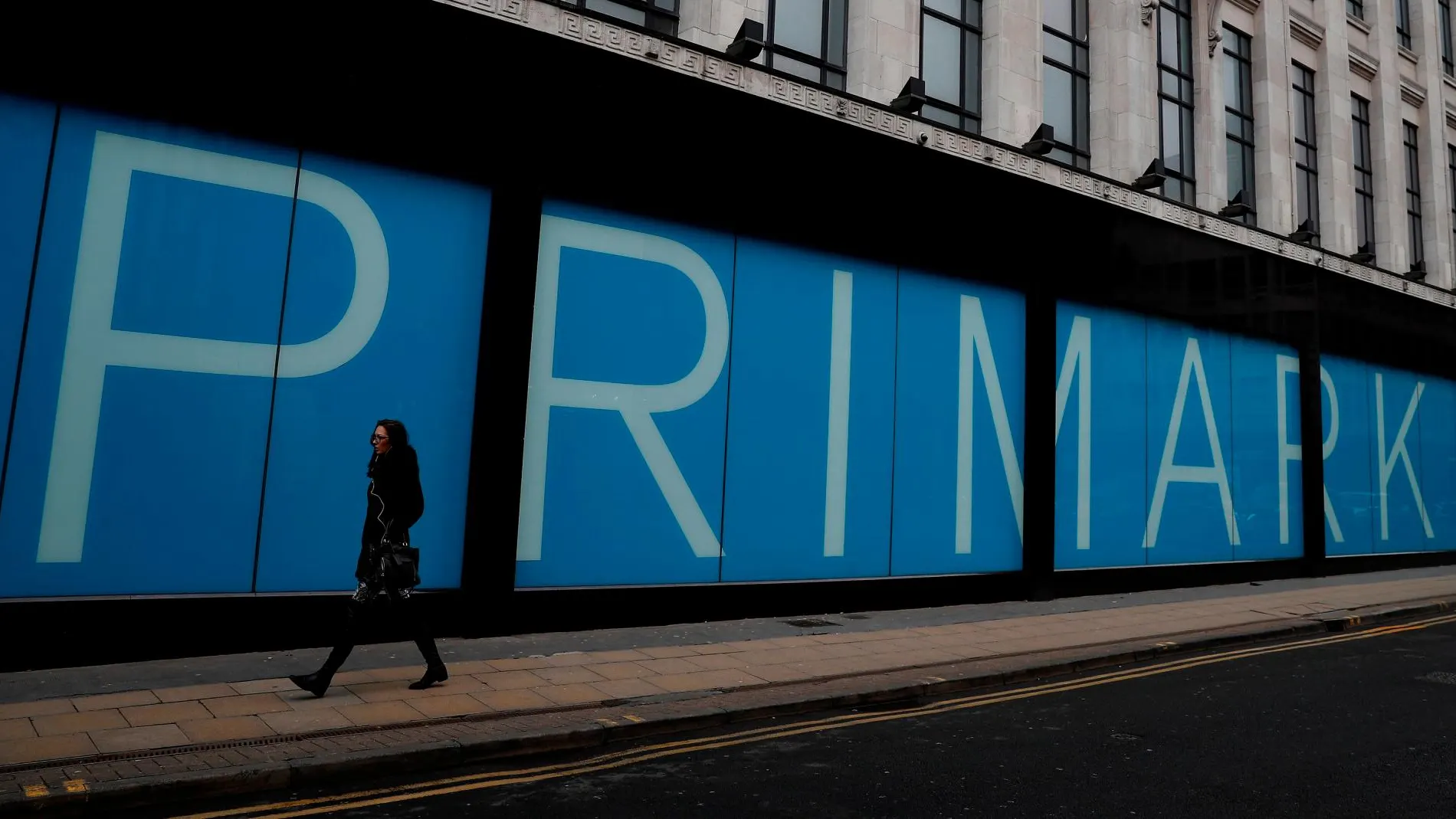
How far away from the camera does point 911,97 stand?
39.3 ft

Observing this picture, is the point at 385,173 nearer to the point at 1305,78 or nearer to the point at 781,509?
the point at 781,509

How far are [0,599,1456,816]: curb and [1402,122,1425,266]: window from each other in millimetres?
17186

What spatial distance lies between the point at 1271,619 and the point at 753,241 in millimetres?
8291

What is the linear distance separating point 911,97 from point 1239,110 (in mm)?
10036

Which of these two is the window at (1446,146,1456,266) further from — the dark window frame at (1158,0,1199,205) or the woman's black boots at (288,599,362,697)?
the woman's black boots at (288,599,362,697)

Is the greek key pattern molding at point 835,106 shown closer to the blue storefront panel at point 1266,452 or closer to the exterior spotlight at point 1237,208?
the exterior spotlight at point 1237,208

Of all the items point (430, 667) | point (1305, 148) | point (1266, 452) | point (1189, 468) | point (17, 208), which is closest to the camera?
point (430, 667)

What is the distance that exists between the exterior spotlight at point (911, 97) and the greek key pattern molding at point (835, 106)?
0.45ft

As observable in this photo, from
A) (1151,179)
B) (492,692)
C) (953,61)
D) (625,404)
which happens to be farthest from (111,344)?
(1151,179)

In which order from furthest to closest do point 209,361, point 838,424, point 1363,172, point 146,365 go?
point 1363,172 → point 838,424 → point 209,361 → point 146,365

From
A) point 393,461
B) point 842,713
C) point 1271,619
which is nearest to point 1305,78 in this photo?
point 1271,619

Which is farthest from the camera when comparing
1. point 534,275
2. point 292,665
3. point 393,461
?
point 534,275

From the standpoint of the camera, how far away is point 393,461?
6574 millimetres

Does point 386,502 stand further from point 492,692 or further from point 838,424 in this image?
point 838,424
